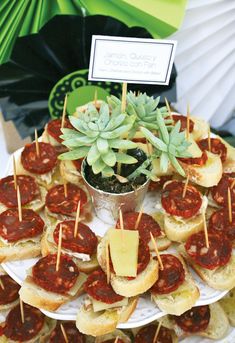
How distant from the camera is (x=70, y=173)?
172 cm

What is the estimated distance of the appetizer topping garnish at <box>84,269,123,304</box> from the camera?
55.4 inches

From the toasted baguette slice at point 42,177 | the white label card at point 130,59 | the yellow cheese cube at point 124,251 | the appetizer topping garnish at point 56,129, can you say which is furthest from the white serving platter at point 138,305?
the white label card at point 130,59

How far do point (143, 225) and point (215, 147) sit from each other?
43 cm

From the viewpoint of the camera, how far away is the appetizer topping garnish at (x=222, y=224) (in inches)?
61.7

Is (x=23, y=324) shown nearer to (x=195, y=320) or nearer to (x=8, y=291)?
(x=8, y=291)

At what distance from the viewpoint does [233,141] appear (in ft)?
7.34

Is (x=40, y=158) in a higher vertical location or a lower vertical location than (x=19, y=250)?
higher

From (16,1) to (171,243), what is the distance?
0.99 metres

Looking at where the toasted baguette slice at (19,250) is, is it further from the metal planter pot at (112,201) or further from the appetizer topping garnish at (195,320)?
the appetizer topping garnish at (195,320)

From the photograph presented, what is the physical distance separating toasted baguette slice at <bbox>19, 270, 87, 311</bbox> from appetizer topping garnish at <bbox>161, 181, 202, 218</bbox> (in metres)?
0.36

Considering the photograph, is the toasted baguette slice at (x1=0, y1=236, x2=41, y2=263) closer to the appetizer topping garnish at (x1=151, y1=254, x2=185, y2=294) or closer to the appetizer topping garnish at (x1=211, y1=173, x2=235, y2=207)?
the appetizer topping garnish at (x1=151, y1=254, x2=185, y2=294)

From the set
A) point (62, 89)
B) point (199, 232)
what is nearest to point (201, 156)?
point (199, 232)

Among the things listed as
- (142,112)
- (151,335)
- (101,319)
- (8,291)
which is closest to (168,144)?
(142,112)

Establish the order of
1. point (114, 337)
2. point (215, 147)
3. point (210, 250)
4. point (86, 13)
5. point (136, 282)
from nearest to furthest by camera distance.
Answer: point (136, 282) → point (210, 250) → point (114, 337) → point (215, 147) → point (86, 13)
